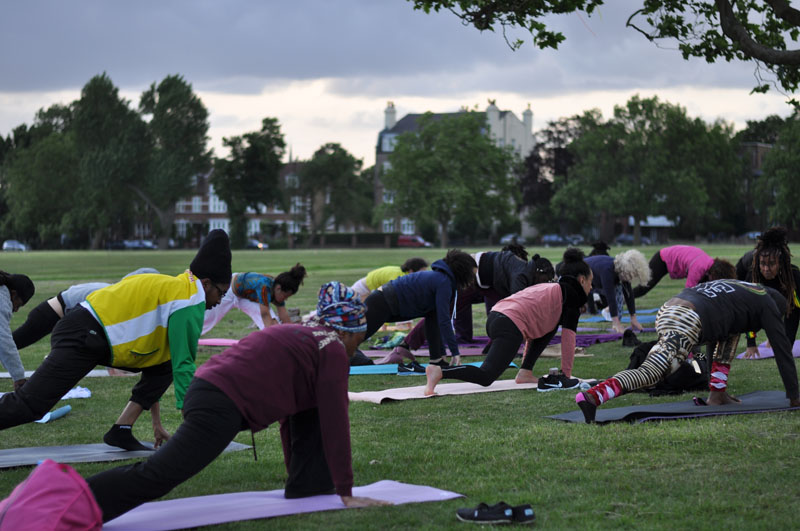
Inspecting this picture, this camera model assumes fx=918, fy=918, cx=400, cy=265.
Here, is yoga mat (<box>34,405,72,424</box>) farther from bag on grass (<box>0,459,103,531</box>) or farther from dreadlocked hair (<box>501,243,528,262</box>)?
dreadlocked hair (<box>501,243,528,262</box>)

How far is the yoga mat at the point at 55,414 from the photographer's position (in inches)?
327

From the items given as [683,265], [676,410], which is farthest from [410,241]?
[676,410]

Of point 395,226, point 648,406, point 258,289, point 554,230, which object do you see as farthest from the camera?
point 395,226

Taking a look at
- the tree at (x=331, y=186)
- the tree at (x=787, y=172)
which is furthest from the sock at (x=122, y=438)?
the tree at (x=331, y=186)

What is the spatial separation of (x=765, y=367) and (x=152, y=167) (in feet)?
254

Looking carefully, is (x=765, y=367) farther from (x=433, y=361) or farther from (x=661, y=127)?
(x=661, y=127)

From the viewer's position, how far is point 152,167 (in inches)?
3273

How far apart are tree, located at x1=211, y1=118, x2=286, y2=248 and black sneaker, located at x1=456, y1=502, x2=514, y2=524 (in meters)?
83.8

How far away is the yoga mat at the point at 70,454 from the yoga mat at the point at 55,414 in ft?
4.20

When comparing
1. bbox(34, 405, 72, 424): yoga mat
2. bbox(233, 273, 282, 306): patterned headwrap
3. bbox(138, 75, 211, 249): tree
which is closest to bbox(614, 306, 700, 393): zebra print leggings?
bbox(34, 405, 72, 424): yoga mat

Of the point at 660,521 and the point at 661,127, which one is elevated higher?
the point at 661,127

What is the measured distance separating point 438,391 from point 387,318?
3.90 ft

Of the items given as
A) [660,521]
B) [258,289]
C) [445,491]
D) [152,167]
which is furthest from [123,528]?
[152,167]

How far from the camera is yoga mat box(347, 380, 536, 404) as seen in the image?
928 cm
